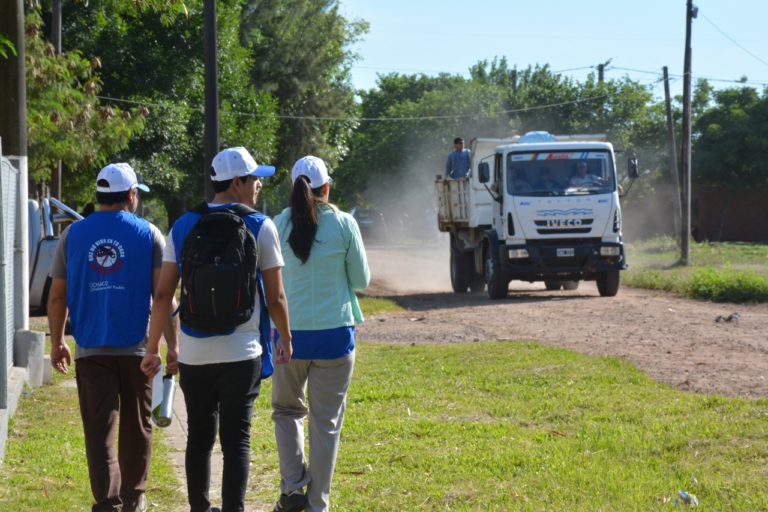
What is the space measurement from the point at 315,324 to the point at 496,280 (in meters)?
15.4

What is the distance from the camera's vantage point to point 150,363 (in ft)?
18.8

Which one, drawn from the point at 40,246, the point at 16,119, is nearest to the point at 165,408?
the point at 16,119

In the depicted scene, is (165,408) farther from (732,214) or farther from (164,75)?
(732,214)

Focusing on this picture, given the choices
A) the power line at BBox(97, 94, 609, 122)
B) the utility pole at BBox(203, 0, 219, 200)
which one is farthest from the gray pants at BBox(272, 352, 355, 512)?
the power line at BBox(97, 94, 609, 122)

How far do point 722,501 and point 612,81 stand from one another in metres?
49.7

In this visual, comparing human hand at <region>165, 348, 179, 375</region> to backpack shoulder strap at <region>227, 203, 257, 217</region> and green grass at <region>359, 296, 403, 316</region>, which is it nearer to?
backpack shoulder strap at <region>227, 203, 257, 217</region>

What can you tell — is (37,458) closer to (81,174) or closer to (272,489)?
(272,489)

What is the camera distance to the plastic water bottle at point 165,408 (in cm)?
596

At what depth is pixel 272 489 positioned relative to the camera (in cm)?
708

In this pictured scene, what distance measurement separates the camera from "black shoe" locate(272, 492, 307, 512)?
605 centimetres

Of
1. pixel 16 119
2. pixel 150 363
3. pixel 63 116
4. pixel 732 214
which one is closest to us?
pixel 150 363

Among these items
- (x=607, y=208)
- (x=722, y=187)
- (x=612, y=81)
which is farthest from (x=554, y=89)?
(x=607, y=208)

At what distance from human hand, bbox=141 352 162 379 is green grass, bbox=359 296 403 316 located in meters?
13.9

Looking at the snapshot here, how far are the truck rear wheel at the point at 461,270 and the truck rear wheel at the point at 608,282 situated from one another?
323 cm
